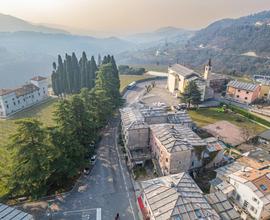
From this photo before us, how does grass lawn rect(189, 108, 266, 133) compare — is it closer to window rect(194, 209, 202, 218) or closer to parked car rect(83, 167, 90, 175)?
parked car rect(83, 167, 90, 175)

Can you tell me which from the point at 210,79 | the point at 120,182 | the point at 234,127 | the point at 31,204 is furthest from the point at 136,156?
the point at 210,79

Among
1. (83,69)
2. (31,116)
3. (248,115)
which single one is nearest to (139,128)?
(248,115)

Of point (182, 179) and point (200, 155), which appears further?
point (200, 155)

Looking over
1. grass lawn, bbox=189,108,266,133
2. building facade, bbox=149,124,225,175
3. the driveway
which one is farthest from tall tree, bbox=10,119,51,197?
grass lawn, bbox=189,108,266,133

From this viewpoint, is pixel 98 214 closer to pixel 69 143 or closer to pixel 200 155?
pixel 69 143

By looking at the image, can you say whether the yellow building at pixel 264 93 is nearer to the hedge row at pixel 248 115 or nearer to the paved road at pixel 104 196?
the hedge row at pixel 248 115

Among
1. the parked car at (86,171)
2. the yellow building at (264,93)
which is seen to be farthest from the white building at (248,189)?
the yellow building at (264,93)

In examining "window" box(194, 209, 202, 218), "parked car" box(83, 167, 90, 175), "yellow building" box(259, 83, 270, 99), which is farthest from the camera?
"yellow building" box(259, 83, 270, 99)
